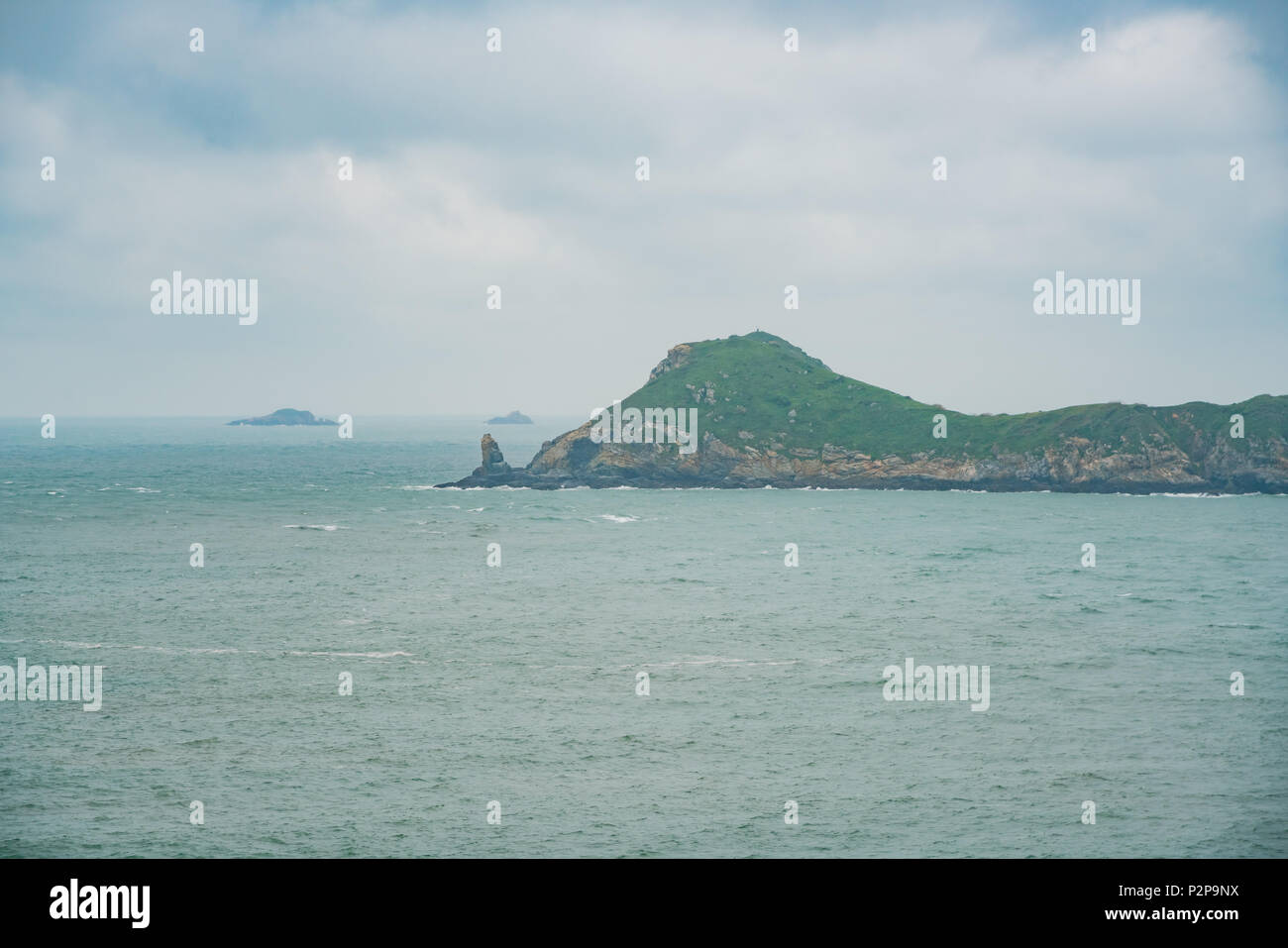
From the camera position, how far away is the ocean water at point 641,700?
38.6 metres

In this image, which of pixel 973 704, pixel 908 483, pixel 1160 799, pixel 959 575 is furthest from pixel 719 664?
pixel 908 483

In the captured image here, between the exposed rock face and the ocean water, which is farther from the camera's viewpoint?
the exposed rock face

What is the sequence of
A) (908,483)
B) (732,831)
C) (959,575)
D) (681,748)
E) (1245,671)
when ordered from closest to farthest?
(732,831), (681,748), (1245,671), (959,575), (908,483)

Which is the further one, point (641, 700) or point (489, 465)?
point (489, 465)

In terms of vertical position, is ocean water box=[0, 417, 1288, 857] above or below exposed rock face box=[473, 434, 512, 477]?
below

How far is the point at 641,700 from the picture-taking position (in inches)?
2203

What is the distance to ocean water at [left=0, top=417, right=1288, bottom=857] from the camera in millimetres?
38625

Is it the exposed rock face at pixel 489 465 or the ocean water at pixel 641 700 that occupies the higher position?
the exposed rock face at pixel 489 465

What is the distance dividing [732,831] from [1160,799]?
57.2 ft

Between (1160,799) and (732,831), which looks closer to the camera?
(732,831)

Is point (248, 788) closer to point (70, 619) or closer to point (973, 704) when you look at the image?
point (973, 704)

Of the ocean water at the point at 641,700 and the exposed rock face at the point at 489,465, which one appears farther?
the exposed rock face at the point at 489,465

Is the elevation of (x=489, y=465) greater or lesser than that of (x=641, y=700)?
greater

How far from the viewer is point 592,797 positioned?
41.4 m
